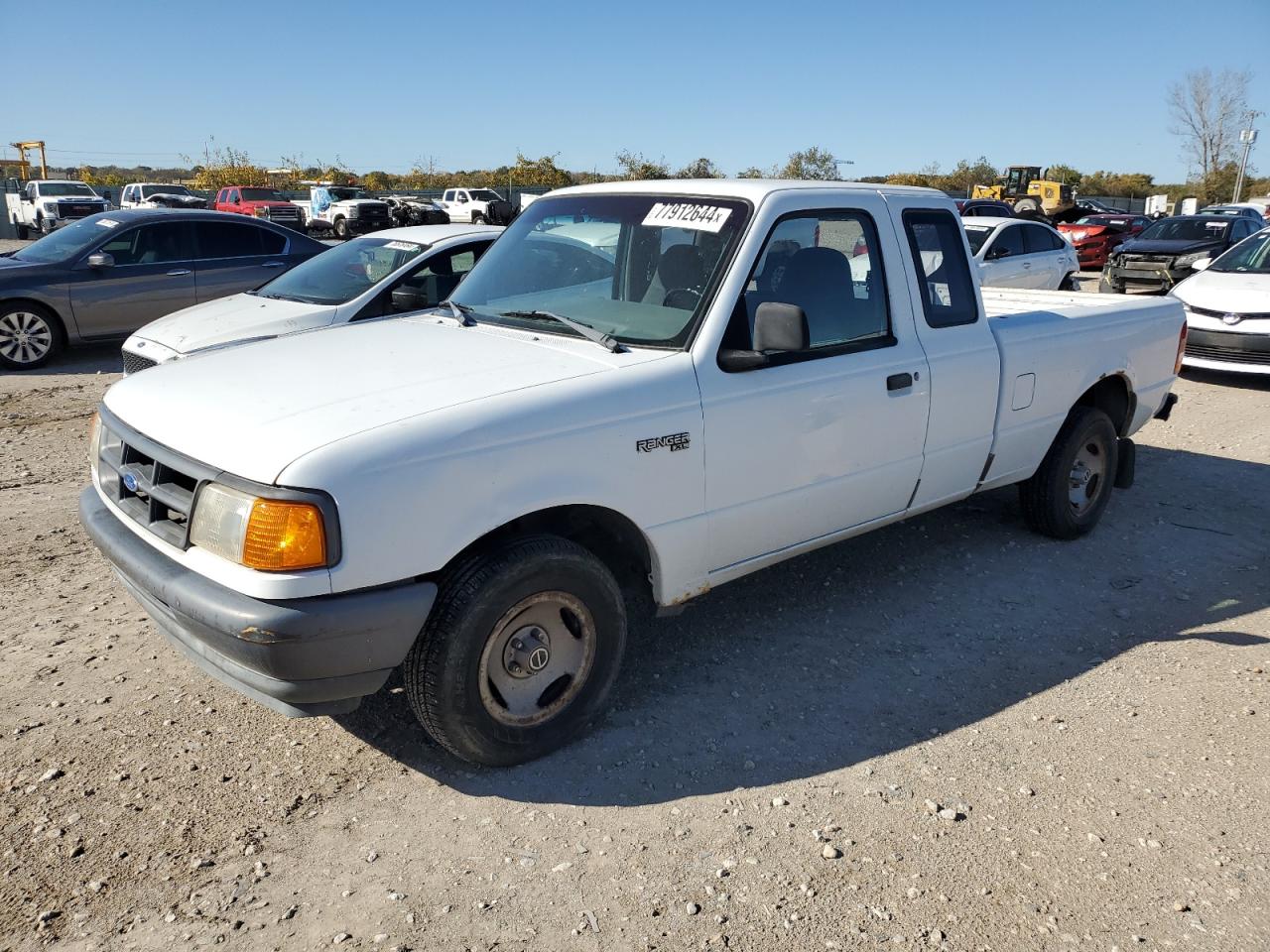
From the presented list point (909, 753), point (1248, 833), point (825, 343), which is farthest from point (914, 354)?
point (1248, 833)

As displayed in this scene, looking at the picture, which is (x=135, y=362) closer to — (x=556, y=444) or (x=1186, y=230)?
(x=556, y=444)

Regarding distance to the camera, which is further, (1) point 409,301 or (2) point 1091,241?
(2) point 1091,241

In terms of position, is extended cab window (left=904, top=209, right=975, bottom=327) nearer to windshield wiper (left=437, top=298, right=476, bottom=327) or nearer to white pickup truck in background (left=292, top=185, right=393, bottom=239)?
windshield wiper (left=437, top=298, right=476, bottom=327)

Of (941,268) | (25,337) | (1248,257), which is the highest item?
(1248,257)

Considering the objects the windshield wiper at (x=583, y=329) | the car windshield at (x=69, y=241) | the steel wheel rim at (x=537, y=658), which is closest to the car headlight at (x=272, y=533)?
the steel wheel rim at (x=537, y=658)

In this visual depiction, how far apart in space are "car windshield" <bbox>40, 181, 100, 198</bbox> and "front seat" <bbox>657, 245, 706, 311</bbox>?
36.1m

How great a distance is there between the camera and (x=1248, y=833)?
3162 mm

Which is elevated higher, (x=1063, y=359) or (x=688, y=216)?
(x=688, y=216)

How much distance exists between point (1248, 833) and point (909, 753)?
1073mm

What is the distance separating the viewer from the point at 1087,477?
19.1 ft

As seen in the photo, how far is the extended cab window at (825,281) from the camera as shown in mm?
3858

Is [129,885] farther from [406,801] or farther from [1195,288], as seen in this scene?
[1195,288]

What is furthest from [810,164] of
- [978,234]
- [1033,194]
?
[978,234]

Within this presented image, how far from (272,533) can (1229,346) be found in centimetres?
1058
